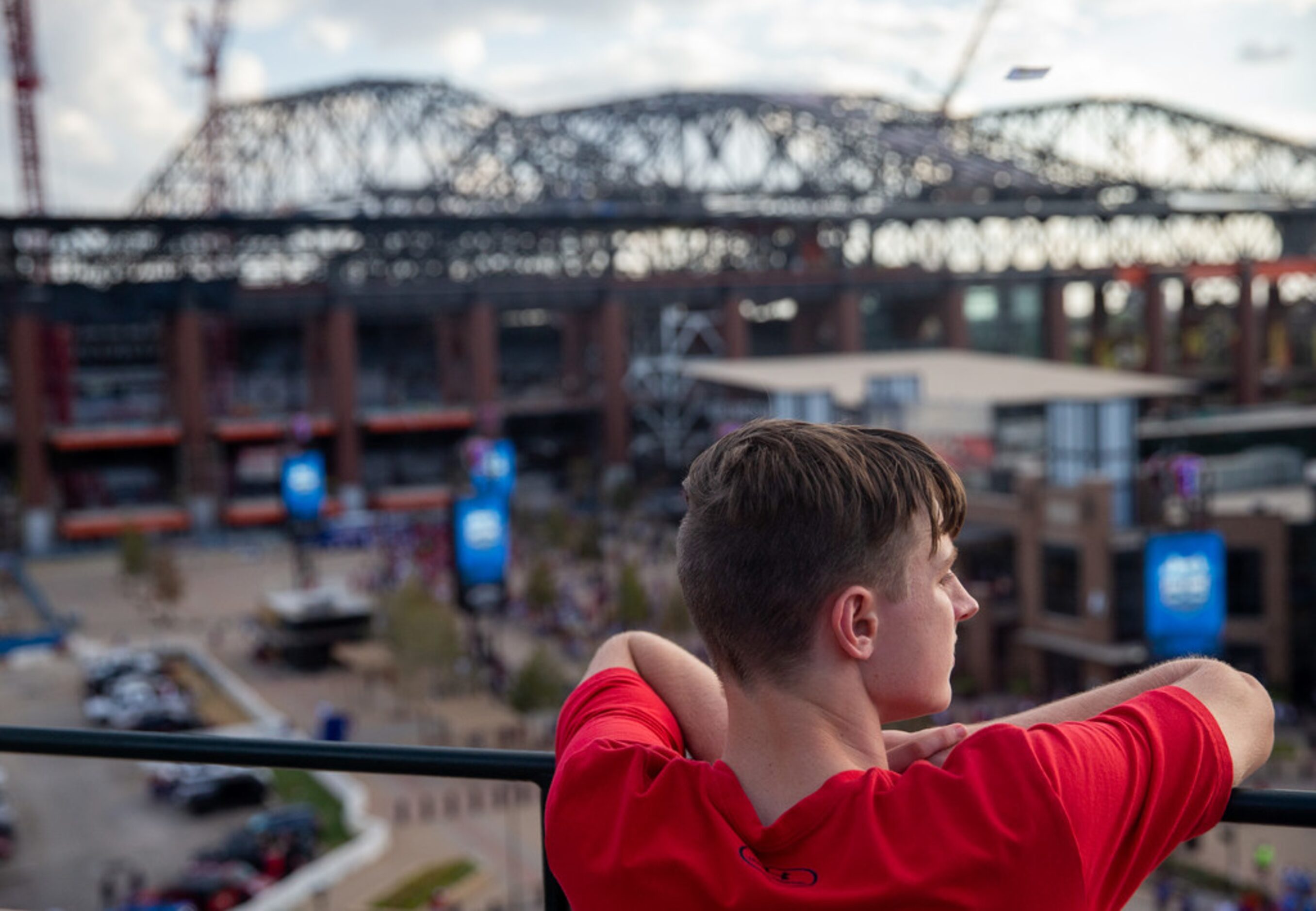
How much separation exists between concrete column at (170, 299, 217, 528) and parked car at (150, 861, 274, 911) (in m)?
45.4

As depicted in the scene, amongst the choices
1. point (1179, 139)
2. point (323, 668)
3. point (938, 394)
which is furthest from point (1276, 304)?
point (323, 668)

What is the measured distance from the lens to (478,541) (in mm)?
30812

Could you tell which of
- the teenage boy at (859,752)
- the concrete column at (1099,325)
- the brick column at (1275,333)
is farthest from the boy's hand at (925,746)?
the brick column at (1275,333)

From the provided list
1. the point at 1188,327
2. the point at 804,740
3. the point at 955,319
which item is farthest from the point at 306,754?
the point at 1188,327

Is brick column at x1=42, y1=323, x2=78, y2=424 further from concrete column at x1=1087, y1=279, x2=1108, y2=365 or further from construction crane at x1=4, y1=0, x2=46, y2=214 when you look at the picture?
concrete column at x1=1087, y1=279, x2=1108, y2=365

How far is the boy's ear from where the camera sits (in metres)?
1.99

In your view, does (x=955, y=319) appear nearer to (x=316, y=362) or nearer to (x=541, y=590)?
(x=316, y=362)

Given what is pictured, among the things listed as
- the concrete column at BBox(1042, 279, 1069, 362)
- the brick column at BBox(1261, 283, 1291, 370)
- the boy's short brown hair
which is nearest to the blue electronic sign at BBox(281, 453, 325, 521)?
the boy's short brown hair

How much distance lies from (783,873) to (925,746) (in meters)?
0.32

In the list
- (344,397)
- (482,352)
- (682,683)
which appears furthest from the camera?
(482,352)

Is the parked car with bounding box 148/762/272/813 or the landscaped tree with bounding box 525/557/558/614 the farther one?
the landscaped tree with bounding box 525/557/558/614

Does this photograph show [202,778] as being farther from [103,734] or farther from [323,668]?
[103,734]

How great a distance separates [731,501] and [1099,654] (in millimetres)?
33798

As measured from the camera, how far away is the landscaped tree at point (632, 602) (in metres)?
38.8
